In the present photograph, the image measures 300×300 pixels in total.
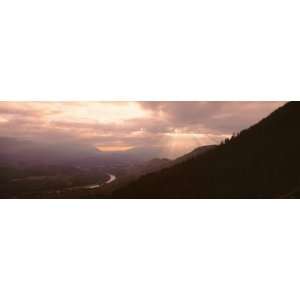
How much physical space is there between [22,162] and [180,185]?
3.84 feet

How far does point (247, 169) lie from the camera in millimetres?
2928

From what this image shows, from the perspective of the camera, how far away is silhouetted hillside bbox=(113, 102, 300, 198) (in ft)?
9.54

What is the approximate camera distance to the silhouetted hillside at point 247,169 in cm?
291

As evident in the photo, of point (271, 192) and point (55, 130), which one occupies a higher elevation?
point (55, 130)
